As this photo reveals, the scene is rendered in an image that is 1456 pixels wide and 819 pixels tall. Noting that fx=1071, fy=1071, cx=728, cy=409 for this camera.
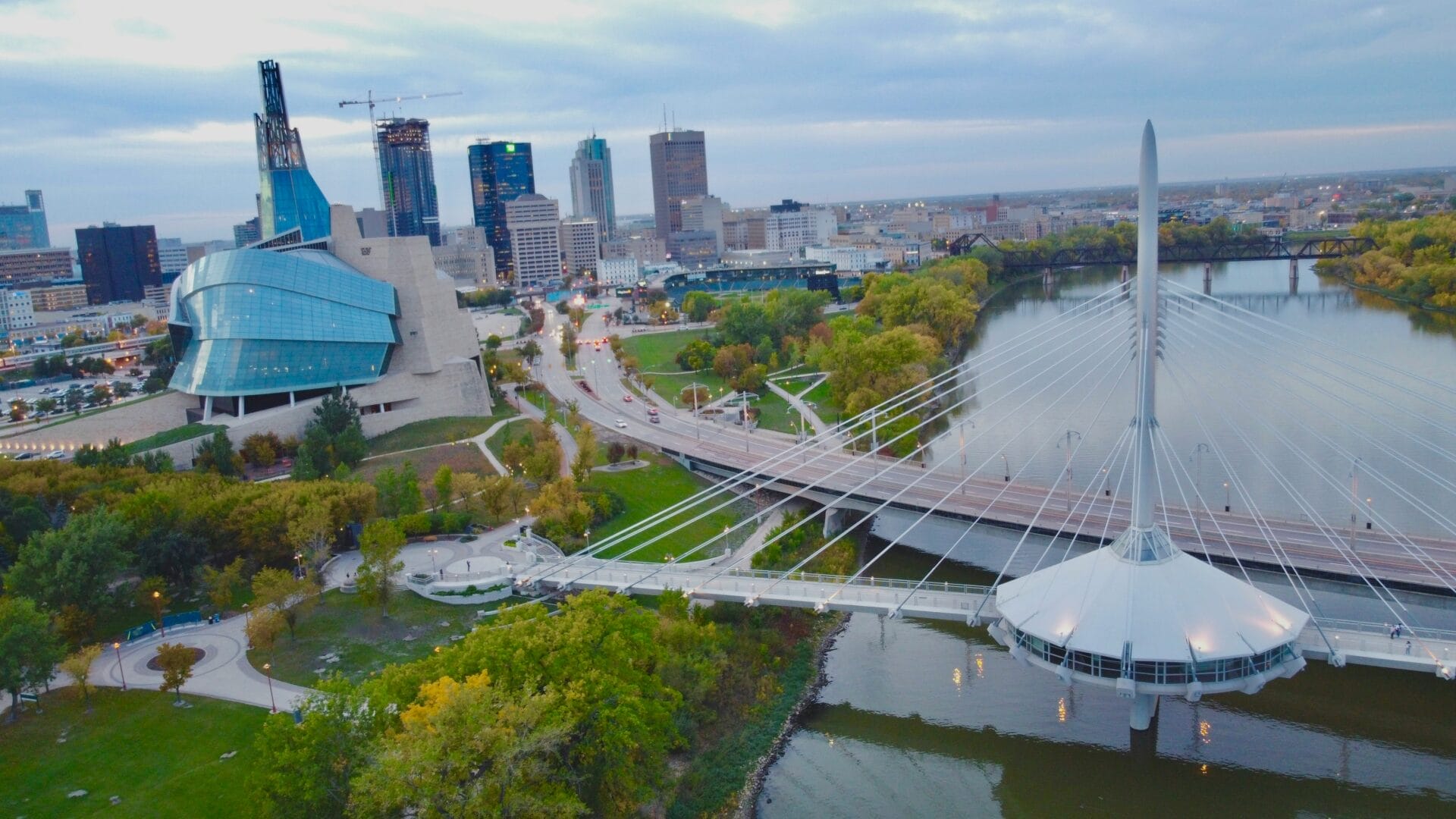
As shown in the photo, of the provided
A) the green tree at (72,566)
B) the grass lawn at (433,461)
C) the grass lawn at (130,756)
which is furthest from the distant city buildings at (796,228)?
the grass lawn at (130,756)

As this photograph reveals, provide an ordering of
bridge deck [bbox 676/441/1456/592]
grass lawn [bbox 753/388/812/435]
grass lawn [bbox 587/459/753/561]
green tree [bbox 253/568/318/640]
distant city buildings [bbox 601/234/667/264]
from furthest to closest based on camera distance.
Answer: distant city buildings [bbox 601/234/667/264], grass lawn [bbox 753/388/812/435], grass lawn [bbox 587/459/753/561], green tree [bbox 253/568/318/640], bridge deck [bbox 676/441/1456/592]

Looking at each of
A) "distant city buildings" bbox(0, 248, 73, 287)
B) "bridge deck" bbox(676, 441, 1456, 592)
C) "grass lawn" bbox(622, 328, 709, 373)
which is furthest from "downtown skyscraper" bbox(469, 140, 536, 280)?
"bridge deck" bbox(676, 441, 1456, 592)

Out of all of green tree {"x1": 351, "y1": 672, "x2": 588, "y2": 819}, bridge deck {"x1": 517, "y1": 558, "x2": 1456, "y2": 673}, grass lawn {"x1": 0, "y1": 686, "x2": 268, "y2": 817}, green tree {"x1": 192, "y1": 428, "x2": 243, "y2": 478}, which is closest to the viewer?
green tree {"x1": 351, "y1": 672, "x2": 588, "y2": 819}

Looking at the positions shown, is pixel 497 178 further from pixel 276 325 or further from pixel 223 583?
pixel 223 583

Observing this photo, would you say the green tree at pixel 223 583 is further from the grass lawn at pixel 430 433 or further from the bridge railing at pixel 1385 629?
the bridge railing at pixel 1385 629

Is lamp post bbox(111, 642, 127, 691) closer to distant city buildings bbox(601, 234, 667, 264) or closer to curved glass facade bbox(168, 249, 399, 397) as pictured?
curved glass facade bbox(168, 249, 399, 397)
